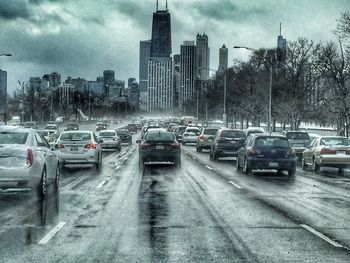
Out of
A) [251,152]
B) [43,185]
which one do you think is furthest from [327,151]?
[43,185]

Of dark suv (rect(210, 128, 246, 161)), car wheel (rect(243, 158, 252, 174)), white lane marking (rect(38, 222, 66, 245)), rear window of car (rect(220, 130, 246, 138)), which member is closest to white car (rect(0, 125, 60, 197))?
white lane marking (rect(38, 222, 66, 245))

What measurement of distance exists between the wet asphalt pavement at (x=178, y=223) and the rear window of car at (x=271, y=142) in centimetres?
450

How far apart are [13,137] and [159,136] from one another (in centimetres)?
1387

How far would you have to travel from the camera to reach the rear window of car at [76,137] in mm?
26109

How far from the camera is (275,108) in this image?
68.9 meters

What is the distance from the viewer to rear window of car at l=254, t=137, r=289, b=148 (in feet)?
78.8

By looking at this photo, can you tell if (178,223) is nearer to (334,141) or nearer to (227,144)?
(334,141)

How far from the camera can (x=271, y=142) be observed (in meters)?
24.2

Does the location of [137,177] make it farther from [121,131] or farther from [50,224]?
[121,131]

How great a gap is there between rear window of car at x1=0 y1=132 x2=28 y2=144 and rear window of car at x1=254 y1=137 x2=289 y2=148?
1102 centimetres

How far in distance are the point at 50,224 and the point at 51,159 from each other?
5502 millimetres

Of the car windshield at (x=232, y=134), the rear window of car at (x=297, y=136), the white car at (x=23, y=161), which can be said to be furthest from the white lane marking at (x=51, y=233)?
the rear window of car at (x=297, y=136)

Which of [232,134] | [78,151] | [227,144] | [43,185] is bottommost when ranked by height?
[43,185]

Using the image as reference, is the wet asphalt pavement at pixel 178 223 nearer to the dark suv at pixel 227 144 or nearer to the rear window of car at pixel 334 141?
the rear window of car at pixel 334 141
